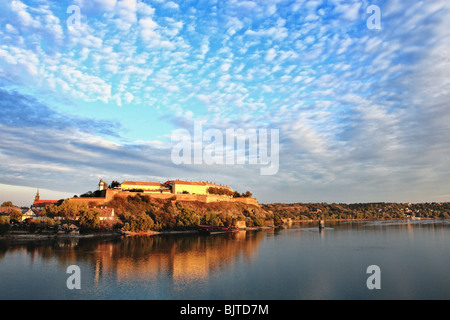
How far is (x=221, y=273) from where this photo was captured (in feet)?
78.2

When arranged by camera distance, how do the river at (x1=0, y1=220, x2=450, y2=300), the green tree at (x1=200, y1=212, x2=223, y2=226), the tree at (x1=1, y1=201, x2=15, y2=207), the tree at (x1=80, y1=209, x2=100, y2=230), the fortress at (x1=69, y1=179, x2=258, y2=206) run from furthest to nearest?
the green tree at (x1=200, y1=212, x2=223, y2=226) < the tree at (x1=1, y1=201, x2=15, y2=207) < the fortress at (x1=69, y1=179, x2=258, y2=206) < the tree at (x1=80, y1=209, x2=100, y2=230) < the river at (x1=0, y1=220, x2=450, y2=300)

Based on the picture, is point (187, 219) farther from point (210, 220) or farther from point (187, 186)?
point (187, 186)

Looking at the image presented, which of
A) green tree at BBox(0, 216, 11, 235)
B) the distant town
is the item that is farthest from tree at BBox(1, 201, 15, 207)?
green tree at BBox(0, 216, 11, 235)

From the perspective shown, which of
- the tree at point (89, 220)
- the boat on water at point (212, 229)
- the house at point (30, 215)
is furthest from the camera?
the boat on water at point (212, 229)

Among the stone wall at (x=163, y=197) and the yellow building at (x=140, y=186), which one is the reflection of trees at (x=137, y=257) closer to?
the stone wall at (x=163, y=197)

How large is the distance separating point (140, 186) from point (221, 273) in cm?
4900

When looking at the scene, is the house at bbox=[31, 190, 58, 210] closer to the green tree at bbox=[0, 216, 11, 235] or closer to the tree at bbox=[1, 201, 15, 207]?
the tree at bbox=[1, 201, 15, 207]

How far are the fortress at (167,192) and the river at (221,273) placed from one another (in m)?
23.1

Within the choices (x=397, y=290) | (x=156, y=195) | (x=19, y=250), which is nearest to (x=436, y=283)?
(x=397, y=290)

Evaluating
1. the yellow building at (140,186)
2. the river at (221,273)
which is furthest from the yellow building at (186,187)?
the river at (221,273)

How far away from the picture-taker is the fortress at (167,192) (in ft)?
193

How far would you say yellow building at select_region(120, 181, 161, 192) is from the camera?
67.6 meters
